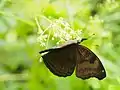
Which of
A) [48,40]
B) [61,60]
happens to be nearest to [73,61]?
[61,60]

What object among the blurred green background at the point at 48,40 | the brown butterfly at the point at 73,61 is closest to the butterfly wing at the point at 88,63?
the brown butterfly at the point at 73,61

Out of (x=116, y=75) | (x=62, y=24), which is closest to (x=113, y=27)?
(x=116, y=75)

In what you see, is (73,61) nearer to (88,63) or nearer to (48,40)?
(88,63)

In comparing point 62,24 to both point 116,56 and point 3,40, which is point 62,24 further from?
point 3,40

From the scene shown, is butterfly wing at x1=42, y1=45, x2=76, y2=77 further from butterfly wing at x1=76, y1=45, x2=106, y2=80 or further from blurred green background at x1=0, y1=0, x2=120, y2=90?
blurred green background at x1=0, y1=0, x2=120, y2=90

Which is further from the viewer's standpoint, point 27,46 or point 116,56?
point 27,46

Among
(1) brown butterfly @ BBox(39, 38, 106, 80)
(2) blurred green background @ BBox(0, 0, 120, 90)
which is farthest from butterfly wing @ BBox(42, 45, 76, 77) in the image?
(2) blurred green background @ BBox(0, 0, 120, 90)
